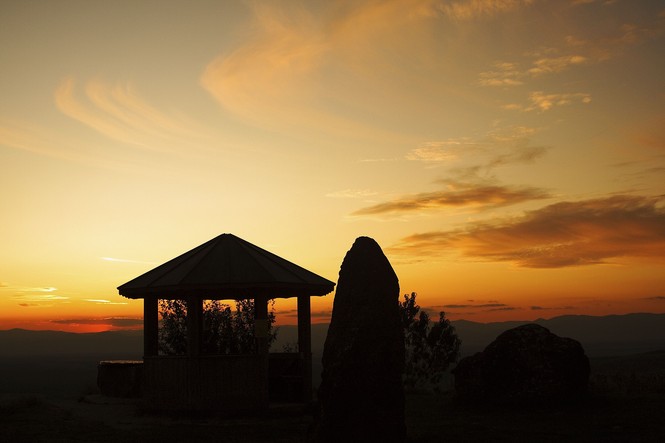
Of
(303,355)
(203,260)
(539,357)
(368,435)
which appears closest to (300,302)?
(303,355)

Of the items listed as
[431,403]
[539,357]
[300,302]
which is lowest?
[431,403]

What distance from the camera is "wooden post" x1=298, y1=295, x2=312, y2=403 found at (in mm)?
20156

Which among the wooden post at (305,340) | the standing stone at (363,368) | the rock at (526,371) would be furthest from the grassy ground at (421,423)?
the standing stone at (363,368)

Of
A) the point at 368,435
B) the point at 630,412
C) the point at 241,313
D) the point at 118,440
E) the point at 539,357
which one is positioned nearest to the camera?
the point at 368,435

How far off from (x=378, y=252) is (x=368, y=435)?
132 inches

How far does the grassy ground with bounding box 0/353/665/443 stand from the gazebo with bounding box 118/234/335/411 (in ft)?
1.83

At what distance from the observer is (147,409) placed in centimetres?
1908

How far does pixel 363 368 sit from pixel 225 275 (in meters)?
6.53

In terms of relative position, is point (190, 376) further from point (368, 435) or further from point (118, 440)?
point (368, 435)

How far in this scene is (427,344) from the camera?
1282 inches

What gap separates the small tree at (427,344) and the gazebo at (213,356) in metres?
13.1

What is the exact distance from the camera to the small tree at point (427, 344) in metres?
32.3

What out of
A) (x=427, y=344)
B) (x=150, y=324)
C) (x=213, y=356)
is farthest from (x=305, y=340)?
(x=427, y=344)

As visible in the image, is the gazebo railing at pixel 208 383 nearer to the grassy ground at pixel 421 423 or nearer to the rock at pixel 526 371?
the grassy ground at pixel 421 423
